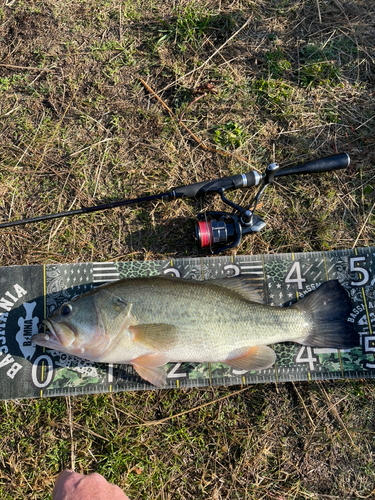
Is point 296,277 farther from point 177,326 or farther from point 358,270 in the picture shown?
point 177,326

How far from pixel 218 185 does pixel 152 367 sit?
1952 millimetres

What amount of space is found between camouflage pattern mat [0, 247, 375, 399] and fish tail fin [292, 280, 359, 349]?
19 centimetres

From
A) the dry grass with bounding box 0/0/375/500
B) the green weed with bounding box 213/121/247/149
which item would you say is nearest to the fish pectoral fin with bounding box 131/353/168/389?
the dry grass with bounding box 0/0/375/500

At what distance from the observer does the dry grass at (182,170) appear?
3533 millimetres

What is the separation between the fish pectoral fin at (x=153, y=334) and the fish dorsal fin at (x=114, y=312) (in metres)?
0.09

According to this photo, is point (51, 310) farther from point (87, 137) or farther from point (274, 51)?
point (274, 51)

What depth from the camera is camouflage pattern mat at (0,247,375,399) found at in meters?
3.47

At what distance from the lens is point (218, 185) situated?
3.67 m

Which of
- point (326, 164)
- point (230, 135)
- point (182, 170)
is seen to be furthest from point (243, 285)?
point (230, 135)

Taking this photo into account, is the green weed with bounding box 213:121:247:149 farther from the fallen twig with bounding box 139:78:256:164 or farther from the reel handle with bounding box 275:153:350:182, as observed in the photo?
the reel handle with bounding box 275:153:350:182

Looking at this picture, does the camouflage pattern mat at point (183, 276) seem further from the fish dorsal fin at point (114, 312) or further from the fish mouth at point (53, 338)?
the fish dorsal fin at point (114, 312)

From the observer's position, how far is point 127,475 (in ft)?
11.4

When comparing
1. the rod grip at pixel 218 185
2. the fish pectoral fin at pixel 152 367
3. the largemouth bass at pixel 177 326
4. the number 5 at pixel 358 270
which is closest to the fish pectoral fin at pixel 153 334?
the largemouth bass at pixel 177 326

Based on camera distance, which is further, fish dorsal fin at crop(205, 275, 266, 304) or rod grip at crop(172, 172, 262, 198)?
rod grip at crop(172, 172, 262, 198)
